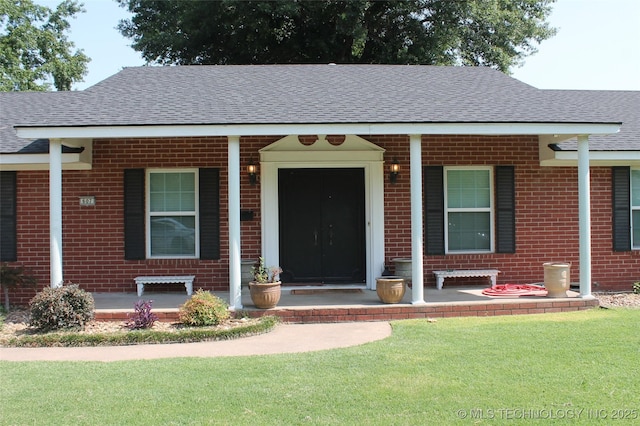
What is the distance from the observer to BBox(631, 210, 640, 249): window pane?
40.1ft

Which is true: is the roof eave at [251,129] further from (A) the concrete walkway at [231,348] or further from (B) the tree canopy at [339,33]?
(B) the tree canopy at [339,33]

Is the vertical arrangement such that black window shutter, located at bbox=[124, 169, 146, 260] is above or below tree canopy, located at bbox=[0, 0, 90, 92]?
below

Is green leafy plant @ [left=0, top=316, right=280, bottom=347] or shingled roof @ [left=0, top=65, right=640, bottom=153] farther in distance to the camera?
shingled roof @ [left=0, top=65, right=640, bottom=153]

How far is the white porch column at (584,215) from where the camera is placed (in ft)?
33.0

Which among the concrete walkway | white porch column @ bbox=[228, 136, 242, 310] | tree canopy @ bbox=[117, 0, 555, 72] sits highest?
tree canopy @ bbox=[117, 0, 555, 72]

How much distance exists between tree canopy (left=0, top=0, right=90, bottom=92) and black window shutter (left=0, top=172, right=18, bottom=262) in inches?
745

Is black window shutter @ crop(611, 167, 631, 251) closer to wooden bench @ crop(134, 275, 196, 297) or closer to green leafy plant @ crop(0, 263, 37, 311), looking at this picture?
wooden bench @ crop(134, 275, 196, 297)

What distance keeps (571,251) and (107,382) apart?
9.18 m

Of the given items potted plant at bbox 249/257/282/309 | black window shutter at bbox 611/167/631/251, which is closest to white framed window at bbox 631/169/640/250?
black window shutter at bbox 611/167/631/251

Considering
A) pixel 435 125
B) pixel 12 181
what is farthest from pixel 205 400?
pixel 12 181

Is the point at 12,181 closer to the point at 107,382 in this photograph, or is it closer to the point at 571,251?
the point at 107,382

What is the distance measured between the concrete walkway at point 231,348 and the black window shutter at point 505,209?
13.1 ft

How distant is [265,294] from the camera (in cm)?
947

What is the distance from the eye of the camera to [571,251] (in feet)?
39.5
